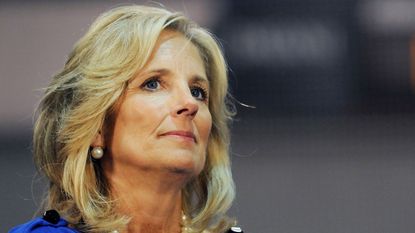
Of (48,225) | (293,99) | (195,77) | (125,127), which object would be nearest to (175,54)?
(195,77)

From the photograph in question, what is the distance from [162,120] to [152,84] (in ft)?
0.25

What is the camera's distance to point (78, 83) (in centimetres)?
154

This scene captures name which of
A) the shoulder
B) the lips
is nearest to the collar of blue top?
the shoulder

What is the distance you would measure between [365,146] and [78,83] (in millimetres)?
1060

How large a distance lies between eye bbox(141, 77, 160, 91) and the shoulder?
26 centimetres

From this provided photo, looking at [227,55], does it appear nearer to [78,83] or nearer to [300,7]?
[300,7]

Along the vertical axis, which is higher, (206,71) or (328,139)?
(206,71)

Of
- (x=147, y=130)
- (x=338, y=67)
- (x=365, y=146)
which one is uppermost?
(x=147, y=130)

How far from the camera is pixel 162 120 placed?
1478mm

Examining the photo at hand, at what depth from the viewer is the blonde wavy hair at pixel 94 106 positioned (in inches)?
59.2

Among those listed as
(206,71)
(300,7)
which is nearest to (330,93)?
(300,7)

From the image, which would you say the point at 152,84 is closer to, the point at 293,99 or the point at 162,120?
the point at 162,120

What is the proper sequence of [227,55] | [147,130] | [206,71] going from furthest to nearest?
[227,55]
[206,71]
[147,130]

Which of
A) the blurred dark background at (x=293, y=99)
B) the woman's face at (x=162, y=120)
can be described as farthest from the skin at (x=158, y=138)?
the blurred dark background at (x=293, y=99)
